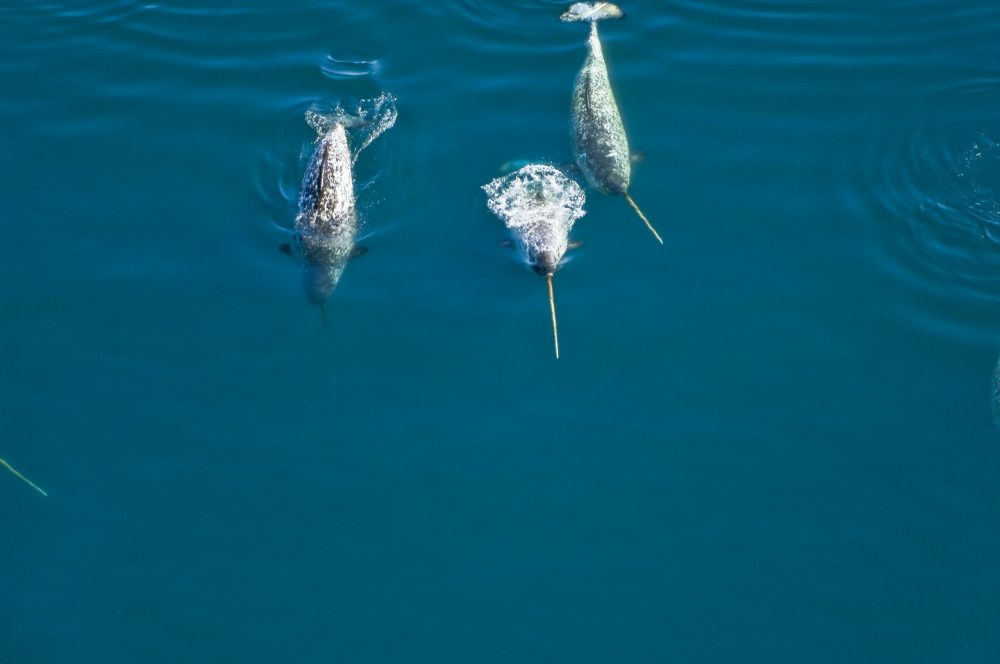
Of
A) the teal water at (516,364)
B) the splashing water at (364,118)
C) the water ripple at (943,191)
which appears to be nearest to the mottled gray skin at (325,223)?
the teal water at (516,364)

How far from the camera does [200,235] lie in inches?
551

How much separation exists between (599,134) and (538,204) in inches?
55.0

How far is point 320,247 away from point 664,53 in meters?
6.65

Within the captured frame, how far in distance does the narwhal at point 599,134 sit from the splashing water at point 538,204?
0.39 m

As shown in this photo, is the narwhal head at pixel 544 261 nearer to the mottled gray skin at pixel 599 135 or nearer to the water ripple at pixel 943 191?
the mottled gray skin at pixel 599 135

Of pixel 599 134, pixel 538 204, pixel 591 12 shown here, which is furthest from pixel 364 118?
pixel 591 12

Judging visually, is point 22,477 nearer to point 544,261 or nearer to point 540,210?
point 544,261

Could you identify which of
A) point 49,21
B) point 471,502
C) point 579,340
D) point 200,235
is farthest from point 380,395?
point 49,21

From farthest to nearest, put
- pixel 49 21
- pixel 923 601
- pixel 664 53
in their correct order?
1. pixel 49 21
2. pixel 664 53
3. pixel 923 601

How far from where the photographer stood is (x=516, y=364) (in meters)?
12.5

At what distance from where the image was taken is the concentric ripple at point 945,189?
12883 millimetres

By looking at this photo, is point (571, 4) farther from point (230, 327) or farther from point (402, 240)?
point (230, 327)

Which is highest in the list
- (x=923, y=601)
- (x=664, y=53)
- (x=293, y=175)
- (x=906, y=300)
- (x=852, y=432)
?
(x=664, y=53)

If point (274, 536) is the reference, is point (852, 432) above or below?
above
